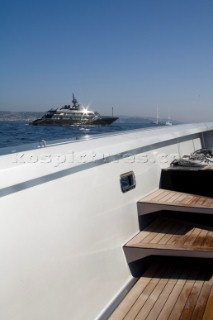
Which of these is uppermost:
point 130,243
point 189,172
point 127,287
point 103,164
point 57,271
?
point 103,164

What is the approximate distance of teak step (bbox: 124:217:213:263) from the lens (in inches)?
115

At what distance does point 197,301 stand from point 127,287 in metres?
0.73

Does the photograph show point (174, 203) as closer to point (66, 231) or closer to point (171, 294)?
point (171, 294)

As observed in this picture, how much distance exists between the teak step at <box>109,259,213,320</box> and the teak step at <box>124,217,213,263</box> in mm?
327

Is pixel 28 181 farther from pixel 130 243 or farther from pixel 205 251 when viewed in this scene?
pixel 205 251

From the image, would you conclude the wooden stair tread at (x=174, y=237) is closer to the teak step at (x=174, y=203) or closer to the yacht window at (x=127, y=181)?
the teak step at (x=174, y=203)

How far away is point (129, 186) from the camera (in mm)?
3361

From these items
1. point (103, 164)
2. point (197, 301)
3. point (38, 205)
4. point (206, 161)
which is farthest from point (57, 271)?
point (206, 161)

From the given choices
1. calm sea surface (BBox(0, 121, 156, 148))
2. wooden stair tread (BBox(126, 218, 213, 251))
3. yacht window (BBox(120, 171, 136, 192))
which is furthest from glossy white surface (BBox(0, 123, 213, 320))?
calm sea surface (BBox(0, 121, 156, 148))

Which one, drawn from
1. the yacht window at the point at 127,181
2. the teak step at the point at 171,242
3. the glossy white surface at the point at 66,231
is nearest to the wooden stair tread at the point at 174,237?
the teak step at the point at 171,242

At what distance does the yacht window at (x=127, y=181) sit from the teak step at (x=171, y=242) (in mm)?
598

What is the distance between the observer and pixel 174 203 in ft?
11.0

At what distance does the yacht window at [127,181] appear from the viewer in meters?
3.24

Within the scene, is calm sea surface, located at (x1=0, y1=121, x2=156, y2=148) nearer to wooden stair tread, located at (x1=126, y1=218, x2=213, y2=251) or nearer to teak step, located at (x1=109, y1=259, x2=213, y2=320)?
wooden stair tread, located at (x1=126, y1=218, x2=213, y2=251)
